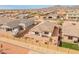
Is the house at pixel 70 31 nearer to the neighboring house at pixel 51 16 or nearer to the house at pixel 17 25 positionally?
the neighboring house at pixel 51 16

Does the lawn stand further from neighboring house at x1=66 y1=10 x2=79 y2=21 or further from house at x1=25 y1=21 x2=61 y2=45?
neighboring house at x1=66 y1=10 x2=79 y2=21

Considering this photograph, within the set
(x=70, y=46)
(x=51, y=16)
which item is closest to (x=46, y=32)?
(x=51, y=16)

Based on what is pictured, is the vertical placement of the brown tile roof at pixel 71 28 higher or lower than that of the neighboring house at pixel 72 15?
lower

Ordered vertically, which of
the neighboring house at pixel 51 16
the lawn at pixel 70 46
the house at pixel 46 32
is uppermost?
the neighboring house at pixel 51 16

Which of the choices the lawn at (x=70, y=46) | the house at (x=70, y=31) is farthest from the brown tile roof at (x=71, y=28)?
the lawn at (x=70, y=46)

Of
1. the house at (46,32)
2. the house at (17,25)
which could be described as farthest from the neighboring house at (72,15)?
the house at (17,25)

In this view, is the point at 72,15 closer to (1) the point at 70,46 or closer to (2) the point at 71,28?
(2) the point at 71,28
